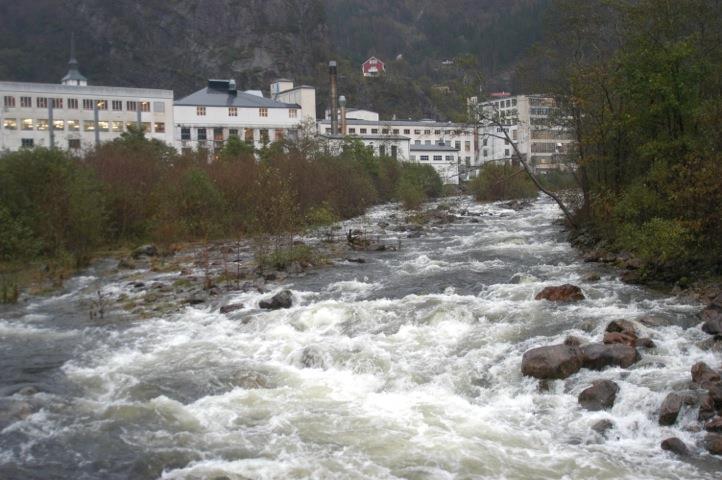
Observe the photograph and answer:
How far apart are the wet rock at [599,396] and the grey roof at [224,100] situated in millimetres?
86848

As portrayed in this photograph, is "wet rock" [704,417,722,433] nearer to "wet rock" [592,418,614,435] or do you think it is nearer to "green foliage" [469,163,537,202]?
"wet rock" [592,418,614,435]

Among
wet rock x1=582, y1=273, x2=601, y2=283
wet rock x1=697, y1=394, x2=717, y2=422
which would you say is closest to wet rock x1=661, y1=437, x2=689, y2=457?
wet rock x1=697, y1=394, x2=717, y2=422

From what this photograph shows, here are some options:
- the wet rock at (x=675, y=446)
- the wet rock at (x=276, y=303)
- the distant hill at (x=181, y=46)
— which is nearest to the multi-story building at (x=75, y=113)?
the distant hill at (x=181, y=46)

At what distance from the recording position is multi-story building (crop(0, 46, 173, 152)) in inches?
3516

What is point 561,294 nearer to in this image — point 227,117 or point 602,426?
point 602,426

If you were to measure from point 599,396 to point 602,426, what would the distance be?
98cm

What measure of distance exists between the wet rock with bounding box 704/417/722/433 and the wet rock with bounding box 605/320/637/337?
463 cm

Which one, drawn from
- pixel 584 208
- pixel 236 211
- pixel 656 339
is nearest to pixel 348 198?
pixel 236 211

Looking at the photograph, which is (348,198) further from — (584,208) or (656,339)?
(656,339)

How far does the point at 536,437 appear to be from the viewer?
40.6 feet

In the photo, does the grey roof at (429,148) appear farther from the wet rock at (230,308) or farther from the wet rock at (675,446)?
the wet rock at (675,446)

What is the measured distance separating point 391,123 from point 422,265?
97.5 m

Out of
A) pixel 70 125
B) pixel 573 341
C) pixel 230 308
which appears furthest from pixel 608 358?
pixel 70 125

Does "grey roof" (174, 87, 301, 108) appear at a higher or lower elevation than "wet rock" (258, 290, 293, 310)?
higher
